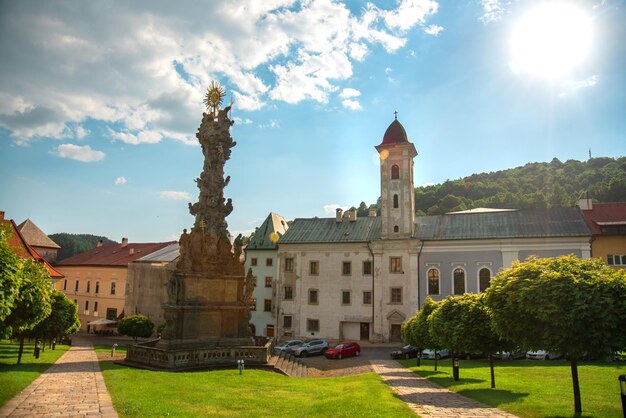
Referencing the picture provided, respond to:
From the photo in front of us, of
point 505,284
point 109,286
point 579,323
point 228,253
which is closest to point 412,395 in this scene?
point 505,284

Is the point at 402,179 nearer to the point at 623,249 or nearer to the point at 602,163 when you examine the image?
the point at 623,249

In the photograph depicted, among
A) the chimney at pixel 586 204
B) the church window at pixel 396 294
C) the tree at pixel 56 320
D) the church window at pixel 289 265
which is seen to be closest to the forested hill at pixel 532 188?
the chimney at pixel 586 204

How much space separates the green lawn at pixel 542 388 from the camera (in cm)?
1284

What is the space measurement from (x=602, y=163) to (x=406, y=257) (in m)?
94.1

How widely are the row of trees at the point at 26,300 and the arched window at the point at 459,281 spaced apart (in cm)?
3221

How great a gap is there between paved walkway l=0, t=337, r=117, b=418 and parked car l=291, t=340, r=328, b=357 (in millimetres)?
18571

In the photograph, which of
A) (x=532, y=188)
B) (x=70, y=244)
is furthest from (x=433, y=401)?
(x=70, y=244)

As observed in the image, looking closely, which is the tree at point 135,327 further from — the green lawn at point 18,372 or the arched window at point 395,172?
the arched window at point 395,172

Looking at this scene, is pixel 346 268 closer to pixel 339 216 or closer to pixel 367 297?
pixel 367 297

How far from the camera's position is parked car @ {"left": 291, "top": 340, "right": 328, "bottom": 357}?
35.3m

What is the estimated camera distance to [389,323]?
1730 inches

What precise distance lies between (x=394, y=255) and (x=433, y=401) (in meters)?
30.7

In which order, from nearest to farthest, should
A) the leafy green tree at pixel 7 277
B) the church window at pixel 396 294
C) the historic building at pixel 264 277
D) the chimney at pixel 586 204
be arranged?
the leafy green tree at pixel 7 277
the church window at pixel 396 294
the chimney at pixel 586 204
the historic building at pixel 264 277

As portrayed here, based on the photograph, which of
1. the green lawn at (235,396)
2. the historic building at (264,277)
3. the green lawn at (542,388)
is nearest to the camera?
the green lawn at (235,396)
